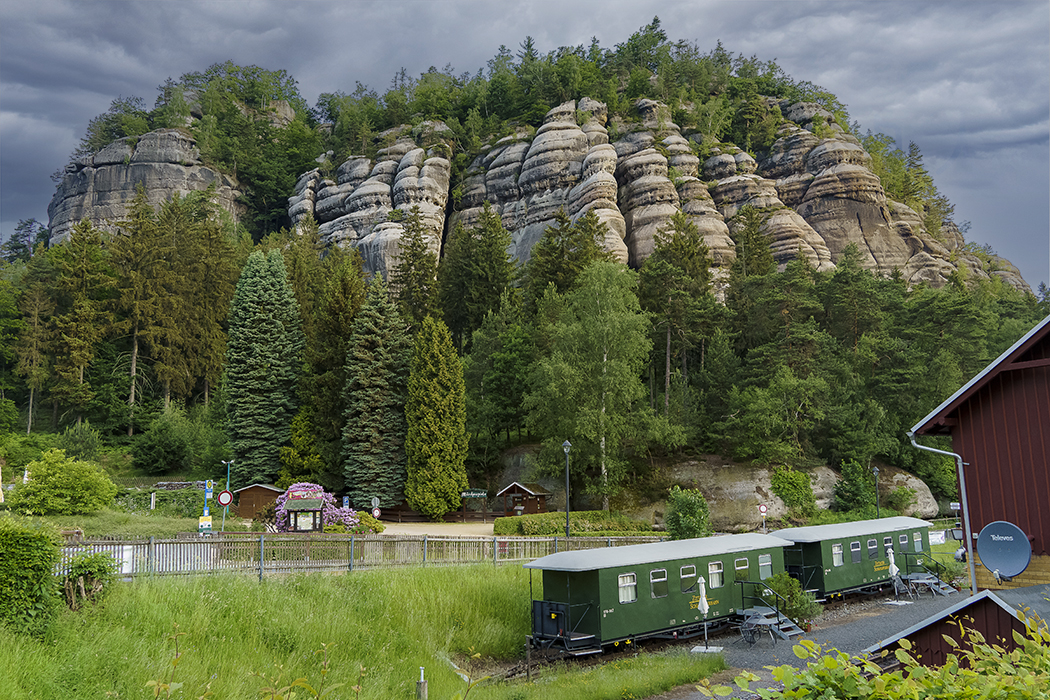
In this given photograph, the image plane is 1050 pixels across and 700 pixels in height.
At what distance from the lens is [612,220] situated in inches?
2702

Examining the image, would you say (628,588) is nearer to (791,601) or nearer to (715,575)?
(715,575)

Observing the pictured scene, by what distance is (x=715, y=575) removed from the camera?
1967 cm

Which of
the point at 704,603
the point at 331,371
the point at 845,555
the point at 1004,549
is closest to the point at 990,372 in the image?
the point at 1004,549

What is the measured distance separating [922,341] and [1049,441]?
43985 mm

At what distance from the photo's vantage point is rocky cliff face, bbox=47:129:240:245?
303 feet

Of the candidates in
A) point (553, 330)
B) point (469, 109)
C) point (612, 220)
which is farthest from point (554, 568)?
point (469, 109)

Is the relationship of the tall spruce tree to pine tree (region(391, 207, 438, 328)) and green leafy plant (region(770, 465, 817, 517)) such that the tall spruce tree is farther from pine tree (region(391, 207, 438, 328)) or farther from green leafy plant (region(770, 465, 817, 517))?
green leafy plant (region(770, 465, 817, 517))

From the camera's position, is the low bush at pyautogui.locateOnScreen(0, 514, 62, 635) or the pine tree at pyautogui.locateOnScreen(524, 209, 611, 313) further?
the pine tree at pyautogui.locateOnScreen(524, 209, 611, 313)

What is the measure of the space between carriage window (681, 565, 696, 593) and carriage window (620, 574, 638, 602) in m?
1.86

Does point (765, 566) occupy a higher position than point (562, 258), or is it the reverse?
point (562, 258)

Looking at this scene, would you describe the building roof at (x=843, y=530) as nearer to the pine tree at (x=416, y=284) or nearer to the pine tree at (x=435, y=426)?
the pine tree at (x=435, y=426)

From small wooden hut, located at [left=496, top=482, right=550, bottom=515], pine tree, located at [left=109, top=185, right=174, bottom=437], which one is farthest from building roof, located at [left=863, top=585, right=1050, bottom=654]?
pine tree, located at [left=109, top=185, right=174, bottom=437]

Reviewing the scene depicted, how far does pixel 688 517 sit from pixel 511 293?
34671 mm

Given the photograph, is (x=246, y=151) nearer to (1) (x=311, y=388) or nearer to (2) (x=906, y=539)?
(1) (x=311, y=388)
